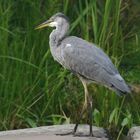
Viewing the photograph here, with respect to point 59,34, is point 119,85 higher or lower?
lower

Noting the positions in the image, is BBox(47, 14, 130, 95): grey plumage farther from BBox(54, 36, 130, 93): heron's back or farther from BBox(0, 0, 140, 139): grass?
BBox(0, 0, 140, 139): grass

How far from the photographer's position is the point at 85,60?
195 inches

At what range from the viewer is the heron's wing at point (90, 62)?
4863 millimetres

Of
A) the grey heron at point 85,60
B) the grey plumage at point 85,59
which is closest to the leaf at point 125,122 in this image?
the grey heron at point 85,60

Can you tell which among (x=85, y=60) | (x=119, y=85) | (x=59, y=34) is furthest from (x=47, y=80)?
(x=119, y=85)

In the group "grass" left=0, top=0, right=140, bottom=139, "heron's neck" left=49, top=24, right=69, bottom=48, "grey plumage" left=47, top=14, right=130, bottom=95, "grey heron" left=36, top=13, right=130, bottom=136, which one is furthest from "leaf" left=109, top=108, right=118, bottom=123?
"heron's neck" left=49, top=24, right=69, bottom=48

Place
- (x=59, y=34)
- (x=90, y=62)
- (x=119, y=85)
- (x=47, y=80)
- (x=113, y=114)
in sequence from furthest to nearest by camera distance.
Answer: (x=47, y=80) → (x=113, y=114) → (x=59, y=34) → (x=90, y=62) → (x=119, y=85)

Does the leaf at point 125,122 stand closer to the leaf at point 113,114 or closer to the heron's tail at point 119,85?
the leaf at point 113,114

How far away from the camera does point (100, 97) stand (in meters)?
5.58

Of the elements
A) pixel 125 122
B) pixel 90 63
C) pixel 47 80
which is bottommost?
pixel 125 122

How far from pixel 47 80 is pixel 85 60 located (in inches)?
30.8

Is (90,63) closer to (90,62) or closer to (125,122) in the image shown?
(90,62)

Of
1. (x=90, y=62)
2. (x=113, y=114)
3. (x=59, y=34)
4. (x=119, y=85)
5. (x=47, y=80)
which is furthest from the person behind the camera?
(x=47, y=80)

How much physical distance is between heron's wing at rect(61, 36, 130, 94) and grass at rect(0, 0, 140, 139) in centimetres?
54
